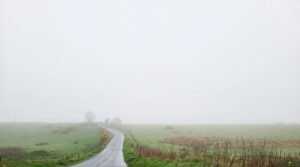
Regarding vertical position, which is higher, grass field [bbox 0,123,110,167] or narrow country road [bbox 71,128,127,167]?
narrow country road [bbox 71,128,127,167]

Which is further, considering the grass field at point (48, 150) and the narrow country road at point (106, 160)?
the grass field at point (48, 150)

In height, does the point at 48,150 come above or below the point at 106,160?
below

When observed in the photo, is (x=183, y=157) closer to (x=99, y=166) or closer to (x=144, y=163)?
(x=144, y=163)

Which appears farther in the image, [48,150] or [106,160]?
[48,150]

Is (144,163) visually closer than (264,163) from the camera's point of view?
No

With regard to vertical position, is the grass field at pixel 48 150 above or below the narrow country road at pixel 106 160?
below

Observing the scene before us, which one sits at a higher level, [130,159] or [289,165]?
[289,165]

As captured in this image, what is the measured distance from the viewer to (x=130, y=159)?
167 ft

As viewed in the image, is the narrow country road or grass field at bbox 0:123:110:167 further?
grass field at bbox 0:123:110:167

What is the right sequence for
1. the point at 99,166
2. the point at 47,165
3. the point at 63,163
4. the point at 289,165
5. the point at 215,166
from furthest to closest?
the point at 63,163
the point at 47,165
the point at 99,166
the point at 215,166
the point at 289,165

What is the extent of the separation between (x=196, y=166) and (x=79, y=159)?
27.3 meters

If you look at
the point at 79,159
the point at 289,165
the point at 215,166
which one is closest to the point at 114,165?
the point at 79,159

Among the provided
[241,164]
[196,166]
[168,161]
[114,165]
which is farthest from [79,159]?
[241,164]

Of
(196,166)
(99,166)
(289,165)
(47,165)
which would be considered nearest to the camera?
(289,165)
